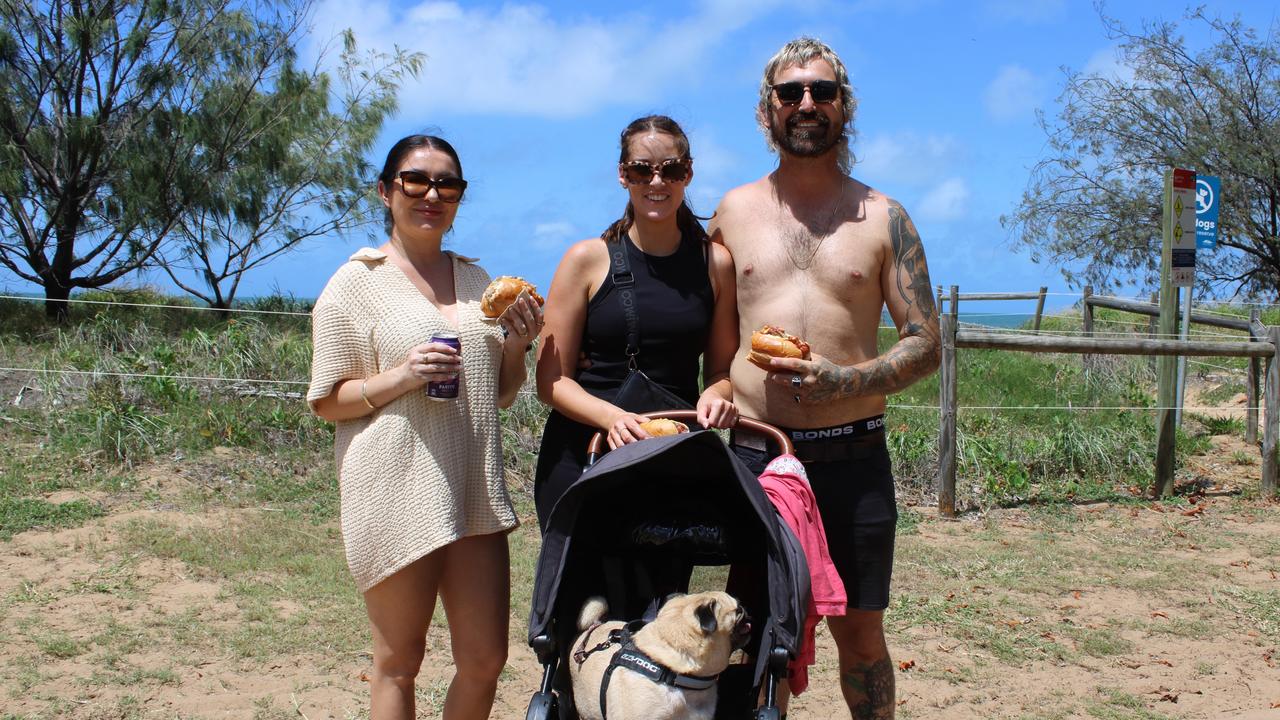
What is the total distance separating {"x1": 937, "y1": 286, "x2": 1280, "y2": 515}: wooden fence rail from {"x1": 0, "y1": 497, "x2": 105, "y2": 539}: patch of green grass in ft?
20.5

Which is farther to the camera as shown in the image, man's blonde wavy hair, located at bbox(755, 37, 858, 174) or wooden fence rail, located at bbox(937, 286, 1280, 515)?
wooden fence rail, located at bbox(937, 286, 1280, 515)

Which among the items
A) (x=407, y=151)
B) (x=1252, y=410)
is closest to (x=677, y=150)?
(x=407, y=151)

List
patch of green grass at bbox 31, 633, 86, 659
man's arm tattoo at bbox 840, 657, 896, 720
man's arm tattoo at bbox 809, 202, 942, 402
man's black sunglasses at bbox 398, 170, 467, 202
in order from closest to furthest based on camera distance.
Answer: man's black sunglasses at bbox 398, 170, 467, 202 < man's arm tattoo at bbox 809, 202, 942, 402 < man's arm tattoo at bbox 840, 657, 896, 720 < patch of green grass at bbox 31, 633, 86, 659

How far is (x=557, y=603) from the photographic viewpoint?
2.81m

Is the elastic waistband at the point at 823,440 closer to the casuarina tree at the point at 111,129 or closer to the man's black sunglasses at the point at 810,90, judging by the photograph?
the man's black sunglasses at the point at 810,90

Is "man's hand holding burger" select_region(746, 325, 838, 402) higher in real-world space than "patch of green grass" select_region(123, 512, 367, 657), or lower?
higher

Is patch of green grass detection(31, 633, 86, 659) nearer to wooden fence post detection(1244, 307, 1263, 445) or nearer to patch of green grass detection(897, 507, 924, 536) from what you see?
patch of green grass detection(897, 507, 924, 536)

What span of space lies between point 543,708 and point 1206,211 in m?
9.13

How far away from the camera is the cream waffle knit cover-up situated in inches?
115

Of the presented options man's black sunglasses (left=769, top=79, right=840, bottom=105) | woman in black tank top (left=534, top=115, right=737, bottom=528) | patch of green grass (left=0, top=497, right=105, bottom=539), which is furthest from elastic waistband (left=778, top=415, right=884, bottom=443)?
patch of green grass (left=0, top=497, right=105, bottom=539)

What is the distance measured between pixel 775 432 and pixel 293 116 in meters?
12.2

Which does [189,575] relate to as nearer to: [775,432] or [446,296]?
[446,296]

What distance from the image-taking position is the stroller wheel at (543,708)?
2559mm

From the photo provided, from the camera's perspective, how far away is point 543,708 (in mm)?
2576
